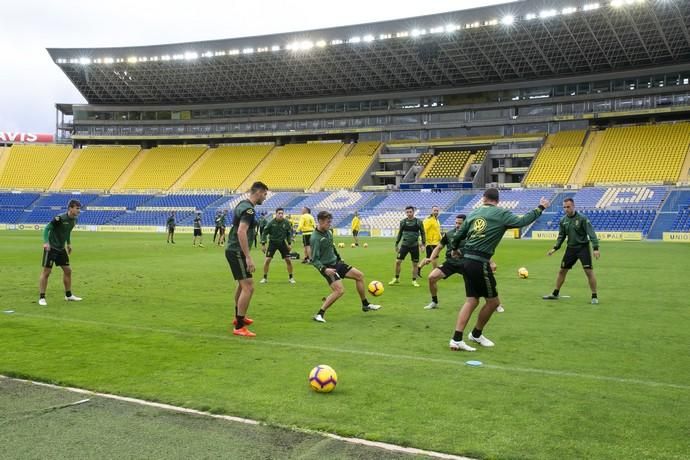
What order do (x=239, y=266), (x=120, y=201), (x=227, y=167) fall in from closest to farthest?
(x=239, y=266) → (x=120, y=201) → (x=227, y=167)

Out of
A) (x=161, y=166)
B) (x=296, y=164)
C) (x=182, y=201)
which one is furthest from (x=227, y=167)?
(x=161, y=166)

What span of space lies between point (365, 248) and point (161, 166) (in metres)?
48.3

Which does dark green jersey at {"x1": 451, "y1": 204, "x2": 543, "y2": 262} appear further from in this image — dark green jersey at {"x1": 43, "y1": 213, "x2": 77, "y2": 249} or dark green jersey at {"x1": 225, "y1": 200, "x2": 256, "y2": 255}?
dark green jersey at {"x1": 43, "y1": 213, "x2": 77, "y2": 249}

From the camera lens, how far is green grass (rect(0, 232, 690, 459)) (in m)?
5.00

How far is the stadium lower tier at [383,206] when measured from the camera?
4347 centimetres

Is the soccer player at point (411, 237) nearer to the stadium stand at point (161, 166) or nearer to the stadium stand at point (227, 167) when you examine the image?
the stadium stand at point (227, 167)

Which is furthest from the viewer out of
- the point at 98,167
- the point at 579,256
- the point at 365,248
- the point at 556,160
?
the point at 98,167

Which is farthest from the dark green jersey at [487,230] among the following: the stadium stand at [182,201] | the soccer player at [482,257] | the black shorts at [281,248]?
the stadium stand at [182,201]

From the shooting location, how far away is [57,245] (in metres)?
12.2

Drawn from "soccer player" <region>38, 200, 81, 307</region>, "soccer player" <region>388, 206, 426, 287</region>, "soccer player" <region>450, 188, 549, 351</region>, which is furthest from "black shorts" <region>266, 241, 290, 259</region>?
"soccer player" <region>450, 188, 549, 351</region>

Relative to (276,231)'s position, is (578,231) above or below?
above

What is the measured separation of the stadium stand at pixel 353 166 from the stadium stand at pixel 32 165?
35.5 m

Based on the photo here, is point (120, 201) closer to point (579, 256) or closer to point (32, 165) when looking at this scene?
point (32, 165)

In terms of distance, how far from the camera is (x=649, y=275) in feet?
59.4
